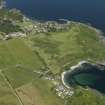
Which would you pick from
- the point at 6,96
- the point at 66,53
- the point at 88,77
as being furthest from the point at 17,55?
the point at 6,96

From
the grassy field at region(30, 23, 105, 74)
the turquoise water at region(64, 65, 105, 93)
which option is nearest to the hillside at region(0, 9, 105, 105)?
the grassy field at region(30, 23, 105, 74)

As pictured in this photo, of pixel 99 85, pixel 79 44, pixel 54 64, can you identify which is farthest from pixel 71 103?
pixel 79 44

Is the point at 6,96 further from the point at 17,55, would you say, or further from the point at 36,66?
the point at 17,55

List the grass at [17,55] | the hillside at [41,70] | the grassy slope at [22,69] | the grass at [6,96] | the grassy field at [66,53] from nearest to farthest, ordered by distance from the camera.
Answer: the grass at [6,96]
the hillside at [41,70]
the grassy slope at [22,69]
the grass at [17,55]
the grassy field at [66,53]

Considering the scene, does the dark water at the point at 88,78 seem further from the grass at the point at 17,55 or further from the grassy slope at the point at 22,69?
the grass at the point at 17,55

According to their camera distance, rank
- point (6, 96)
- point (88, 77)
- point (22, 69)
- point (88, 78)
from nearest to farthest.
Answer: point (6, 96), point (88, 78), point (88, 77), point (22, 69)

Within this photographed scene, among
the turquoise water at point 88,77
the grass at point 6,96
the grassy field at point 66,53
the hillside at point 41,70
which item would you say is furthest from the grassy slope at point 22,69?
the turquoise water at point 88,77

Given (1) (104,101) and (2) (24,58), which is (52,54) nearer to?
(2) (24,58)

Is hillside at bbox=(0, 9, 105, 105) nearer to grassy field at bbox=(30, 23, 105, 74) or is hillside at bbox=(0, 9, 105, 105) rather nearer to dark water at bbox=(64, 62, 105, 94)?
grassy field at bbox=(30, 23, 105, 74)
